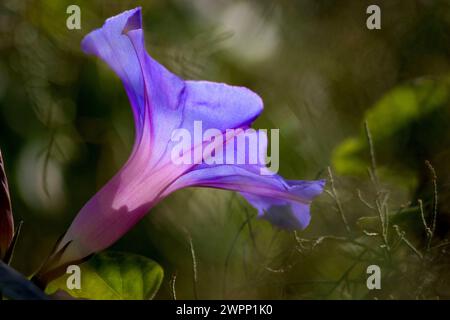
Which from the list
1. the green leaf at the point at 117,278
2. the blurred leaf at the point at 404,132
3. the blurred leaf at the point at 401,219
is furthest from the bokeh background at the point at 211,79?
the green leaf at the point at 117,278

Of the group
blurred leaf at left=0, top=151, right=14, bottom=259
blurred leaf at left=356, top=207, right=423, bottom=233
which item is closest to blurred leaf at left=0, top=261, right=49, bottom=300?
blurred leaf at left=0, top=151, right=14, bottom=259

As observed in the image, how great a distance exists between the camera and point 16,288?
1.81 feet

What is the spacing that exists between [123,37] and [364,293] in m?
0.47

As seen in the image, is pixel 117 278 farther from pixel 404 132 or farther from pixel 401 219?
pixel 404 132

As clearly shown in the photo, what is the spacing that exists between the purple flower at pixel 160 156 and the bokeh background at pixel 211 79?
28 centimetres

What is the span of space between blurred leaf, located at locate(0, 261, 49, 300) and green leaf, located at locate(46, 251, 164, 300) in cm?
22

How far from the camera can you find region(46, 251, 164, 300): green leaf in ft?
2.61

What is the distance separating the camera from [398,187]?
104 cm

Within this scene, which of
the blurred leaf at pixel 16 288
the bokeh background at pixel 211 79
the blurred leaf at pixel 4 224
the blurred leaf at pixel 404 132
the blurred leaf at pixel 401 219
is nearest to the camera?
the blurred leaf at pixel 16 288

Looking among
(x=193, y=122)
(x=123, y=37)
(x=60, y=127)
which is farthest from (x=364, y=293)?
(x=60, y=127)

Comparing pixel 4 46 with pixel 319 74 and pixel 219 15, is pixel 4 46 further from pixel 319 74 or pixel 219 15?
pixel 319 74

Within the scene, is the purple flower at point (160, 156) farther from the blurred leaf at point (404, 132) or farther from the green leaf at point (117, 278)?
the blurred leaf at point (404, 132)

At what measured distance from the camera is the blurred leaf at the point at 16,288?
1.78ft

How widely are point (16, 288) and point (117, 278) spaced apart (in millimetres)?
255
